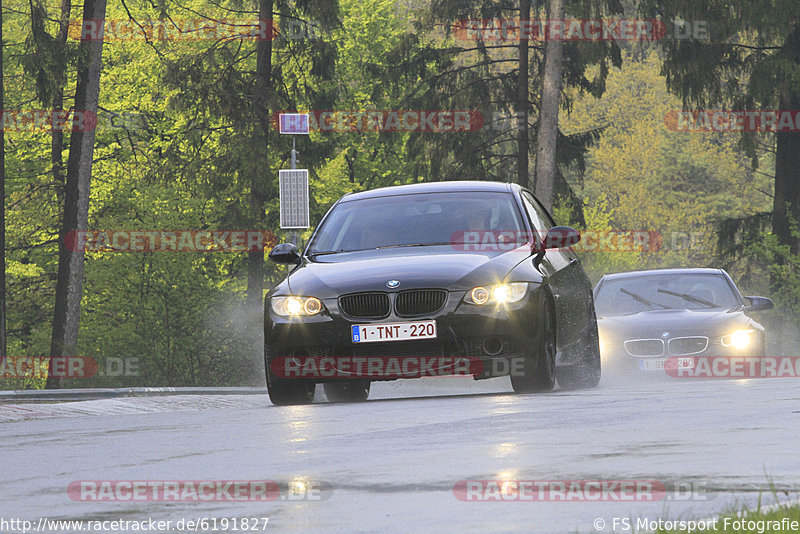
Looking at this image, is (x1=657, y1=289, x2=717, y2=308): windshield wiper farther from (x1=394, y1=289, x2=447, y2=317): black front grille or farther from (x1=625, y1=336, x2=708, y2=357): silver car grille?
(x1=394, y1=289, x2=447, y2=317): black front grille

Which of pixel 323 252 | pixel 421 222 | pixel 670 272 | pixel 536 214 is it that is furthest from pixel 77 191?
pixel 421 222

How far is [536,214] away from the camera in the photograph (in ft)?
47.1

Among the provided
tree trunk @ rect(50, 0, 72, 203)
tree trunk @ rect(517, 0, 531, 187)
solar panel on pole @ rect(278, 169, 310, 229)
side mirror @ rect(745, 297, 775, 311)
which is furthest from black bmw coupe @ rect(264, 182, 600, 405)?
tree trunk @ rect(517, 0, 531, 187)

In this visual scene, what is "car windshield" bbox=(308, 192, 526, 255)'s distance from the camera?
13.1m

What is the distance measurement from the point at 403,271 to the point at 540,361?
1.34 m

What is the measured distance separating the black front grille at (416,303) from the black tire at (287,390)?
113 centimetres

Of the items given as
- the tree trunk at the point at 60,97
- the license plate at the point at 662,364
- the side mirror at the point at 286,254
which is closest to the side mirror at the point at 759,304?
the license plate at the point at 662,364

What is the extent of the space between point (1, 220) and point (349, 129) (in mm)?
19648

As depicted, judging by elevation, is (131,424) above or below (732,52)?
below

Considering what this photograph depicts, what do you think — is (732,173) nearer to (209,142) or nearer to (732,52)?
(209,142)

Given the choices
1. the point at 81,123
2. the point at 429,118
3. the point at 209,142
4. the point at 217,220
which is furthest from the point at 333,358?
the point at 209,142

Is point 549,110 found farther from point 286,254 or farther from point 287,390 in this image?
point 287,390

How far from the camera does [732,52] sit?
34656mm

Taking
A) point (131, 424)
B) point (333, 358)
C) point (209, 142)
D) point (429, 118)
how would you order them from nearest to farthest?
point (131, 424) → point (333, 358) → point (429, 118) → point (209, 142)
